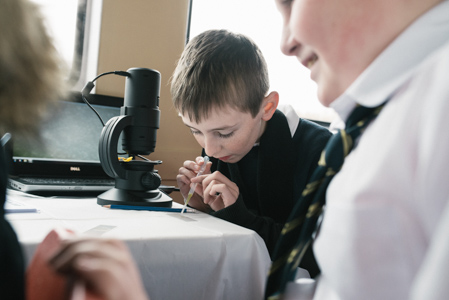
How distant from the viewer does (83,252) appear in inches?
13.2

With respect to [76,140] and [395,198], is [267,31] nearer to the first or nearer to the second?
[76,140]

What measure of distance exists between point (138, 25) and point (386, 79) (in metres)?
1.85

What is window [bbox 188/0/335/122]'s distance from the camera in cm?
238

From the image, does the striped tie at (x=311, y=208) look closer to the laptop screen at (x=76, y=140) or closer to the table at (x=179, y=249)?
the table at (x=179, y=249)

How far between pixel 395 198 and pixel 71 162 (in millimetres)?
1444

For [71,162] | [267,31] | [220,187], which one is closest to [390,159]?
[220,187]

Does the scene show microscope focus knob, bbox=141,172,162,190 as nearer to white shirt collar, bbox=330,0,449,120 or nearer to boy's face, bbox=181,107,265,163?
boy's face, bbox=181,107,265,163

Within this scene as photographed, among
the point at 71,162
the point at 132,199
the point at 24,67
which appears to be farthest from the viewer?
the point at 71,162

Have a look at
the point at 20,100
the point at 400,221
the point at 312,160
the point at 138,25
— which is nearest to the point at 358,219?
the point at 400,221

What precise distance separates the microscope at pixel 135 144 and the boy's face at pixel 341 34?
607 mm

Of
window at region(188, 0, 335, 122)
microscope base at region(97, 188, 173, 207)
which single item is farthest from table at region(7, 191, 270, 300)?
window at region(188, 0, 335, 122)

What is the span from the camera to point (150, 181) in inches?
39.2

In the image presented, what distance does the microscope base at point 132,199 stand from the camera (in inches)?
37.2

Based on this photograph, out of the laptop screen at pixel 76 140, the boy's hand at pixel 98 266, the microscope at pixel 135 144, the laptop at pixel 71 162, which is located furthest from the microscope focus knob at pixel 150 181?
the boy's hand at pixel 98 266
